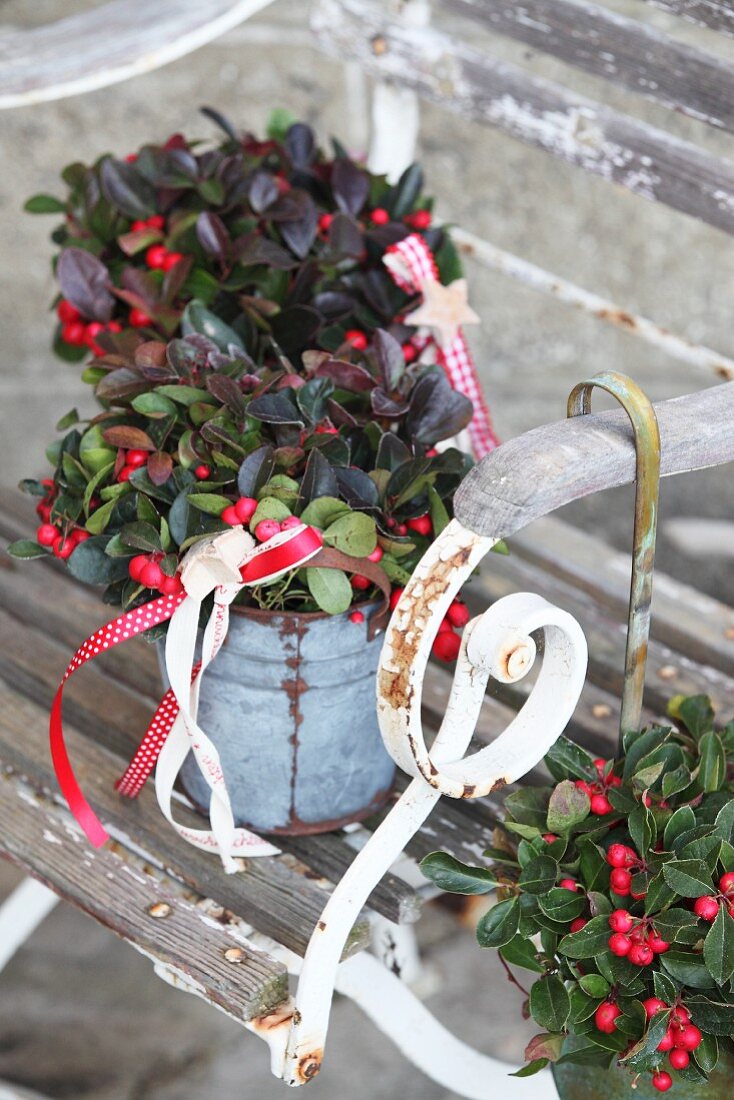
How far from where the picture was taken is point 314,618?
1096mm

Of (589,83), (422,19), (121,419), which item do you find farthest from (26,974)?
(589,83)

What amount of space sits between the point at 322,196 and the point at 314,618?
70 cm

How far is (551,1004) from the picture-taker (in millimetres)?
949

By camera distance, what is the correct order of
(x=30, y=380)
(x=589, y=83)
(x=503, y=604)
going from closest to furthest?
1. (x=503, y=604)
2. (x=589, y=83)
3. (x=30, y=380)

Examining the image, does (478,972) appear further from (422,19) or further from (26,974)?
(422,19)

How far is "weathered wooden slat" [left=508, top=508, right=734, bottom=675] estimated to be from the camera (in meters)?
1.55

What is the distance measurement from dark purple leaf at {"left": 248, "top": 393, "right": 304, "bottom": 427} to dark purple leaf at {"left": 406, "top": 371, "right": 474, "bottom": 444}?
118 mm

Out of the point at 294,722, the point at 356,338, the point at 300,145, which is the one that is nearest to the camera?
the point at 294,722

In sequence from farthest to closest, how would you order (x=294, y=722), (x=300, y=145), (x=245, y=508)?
(x=300, y=145)
(x=294, y=722)
(x=245, y=508)

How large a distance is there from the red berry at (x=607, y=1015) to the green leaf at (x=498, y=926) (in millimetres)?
80

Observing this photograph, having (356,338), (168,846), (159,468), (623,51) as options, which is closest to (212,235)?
(356,338)

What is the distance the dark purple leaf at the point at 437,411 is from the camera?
117 centimetres

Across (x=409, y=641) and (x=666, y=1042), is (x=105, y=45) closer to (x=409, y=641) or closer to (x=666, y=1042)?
(x=409, y=641)

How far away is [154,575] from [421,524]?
9.2 inches
